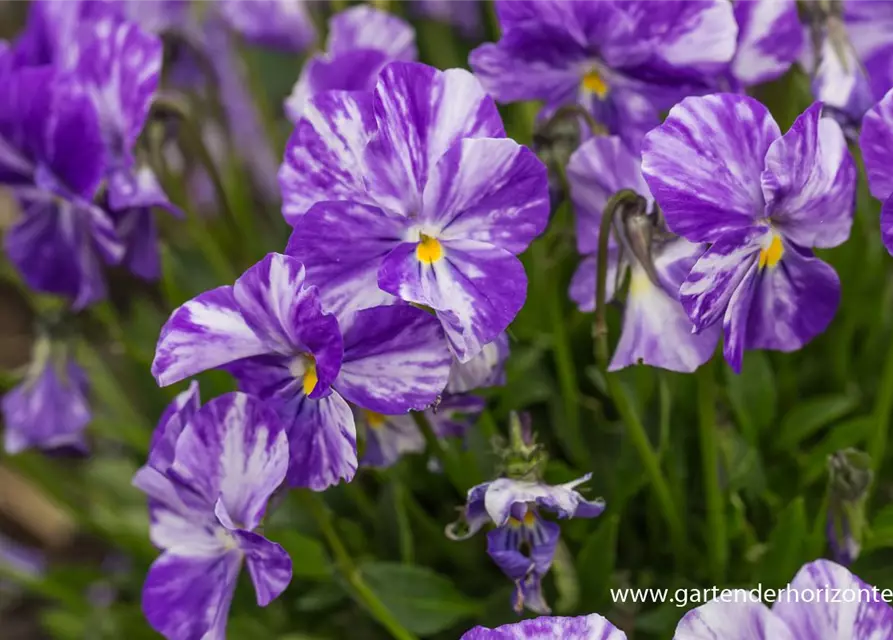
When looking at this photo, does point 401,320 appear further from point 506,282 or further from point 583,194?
point 583,194

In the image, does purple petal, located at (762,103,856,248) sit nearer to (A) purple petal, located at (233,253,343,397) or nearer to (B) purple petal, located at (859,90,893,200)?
(B) purple petal, located at (859,90,893,200)

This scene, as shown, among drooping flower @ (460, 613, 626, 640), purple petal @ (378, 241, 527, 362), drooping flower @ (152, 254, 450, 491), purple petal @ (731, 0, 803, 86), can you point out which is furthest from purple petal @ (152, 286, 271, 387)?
purple petal @ (731, 0, 803, 86)

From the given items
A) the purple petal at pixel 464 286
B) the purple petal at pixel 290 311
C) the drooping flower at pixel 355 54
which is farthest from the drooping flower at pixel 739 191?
the drooping flower at pixel 355 54

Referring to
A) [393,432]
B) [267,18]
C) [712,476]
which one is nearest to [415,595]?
[393,432]

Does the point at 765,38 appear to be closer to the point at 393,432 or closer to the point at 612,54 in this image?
the point at 612,54

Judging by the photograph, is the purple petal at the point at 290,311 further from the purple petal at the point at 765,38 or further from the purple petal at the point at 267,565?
the purple petal at the point at 765,38
